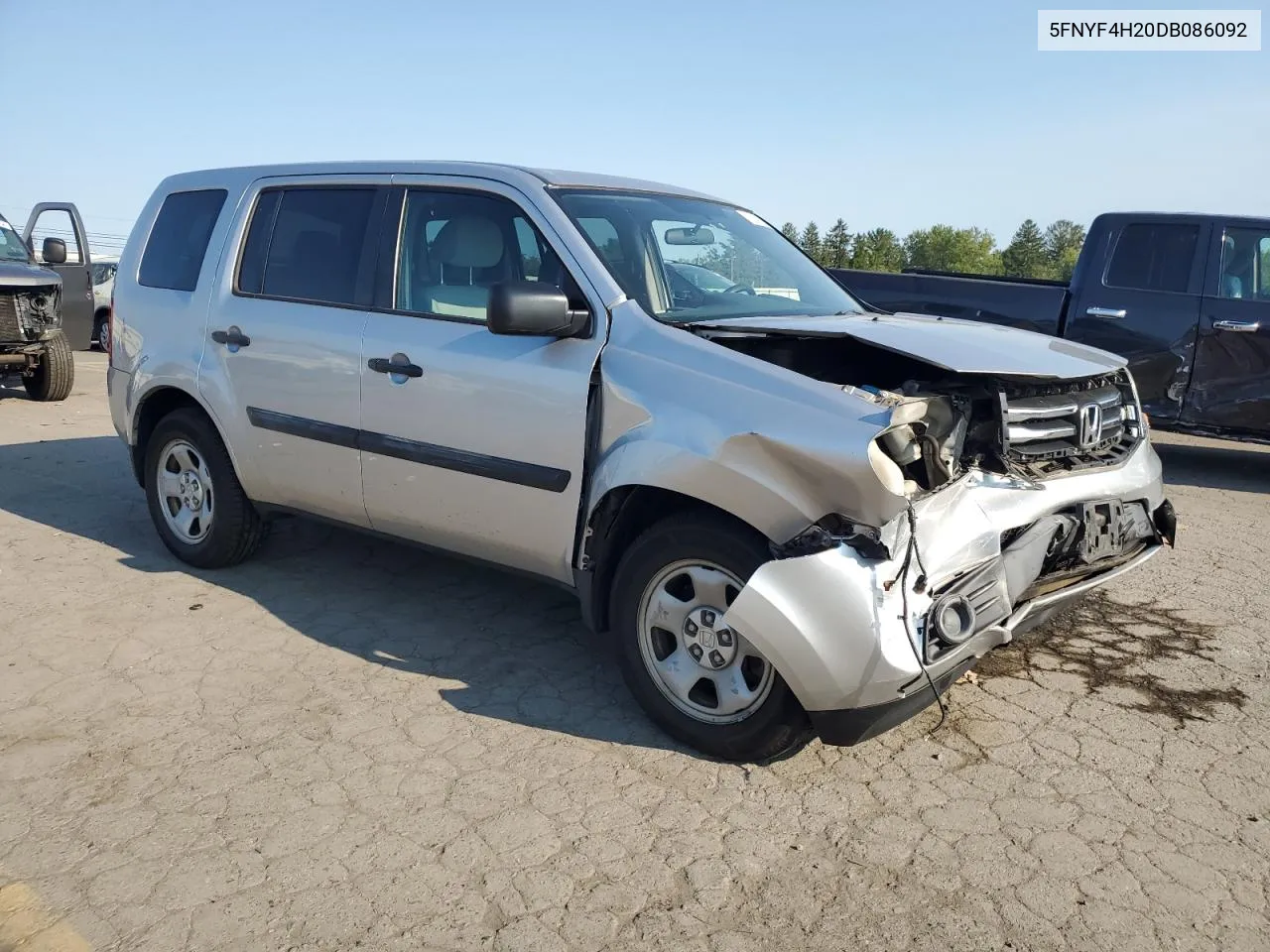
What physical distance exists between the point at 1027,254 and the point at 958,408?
92323 mm

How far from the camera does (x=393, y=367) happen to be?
4.21 metres

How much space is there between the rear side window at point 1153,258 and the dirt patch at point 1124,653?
13.6 feet

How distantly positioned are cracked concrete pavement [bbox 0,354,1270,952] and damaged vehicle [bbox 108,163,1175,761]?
0.37 m

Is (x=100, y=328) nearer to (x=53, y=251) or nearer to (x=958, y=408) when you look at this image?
(x=53, y=251)

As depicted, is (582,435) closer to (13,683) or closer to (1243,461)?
(13,683)

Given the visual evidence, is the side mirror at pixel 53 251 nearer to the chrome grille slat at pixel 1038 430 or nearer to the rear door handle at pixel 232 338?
the rear door handle at pixel 232 338

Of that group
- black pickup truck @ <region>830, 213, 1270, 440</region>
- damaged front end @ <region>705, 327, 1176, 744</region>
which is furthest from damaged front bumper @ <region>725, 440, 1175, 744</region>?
black pickup truck @ <region>830, 213, 1270, 440</region>

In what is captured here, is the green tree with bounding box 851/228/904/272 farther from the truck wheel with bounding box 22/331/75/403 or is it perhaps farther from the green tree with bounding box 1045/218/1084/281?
the truck wheel with bounding box 22/331/75/403

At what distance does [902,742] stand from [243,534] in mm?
3291

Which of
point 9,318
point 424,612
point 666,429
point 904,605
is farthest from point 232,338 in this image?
point 9,318

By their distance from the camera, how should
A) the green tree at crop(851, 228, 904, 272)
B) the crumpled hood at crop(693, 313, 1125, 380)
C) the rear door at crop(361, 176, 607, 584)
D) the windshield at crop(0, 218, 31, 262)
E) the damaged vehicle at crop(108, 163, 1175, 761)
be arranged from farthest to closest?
the green tree at crop(851, 228, 904, 272)
the windshield at crop(0, 218, 31, 262)
the rear door at crop(361, 176, 607, 584)
the crumpled hood at crop(693, 313, 1125, 380)
the damaged vehicle at crop(108, 163, 1175, 761)

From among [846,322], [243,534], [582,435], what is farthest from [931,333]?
[243,534]

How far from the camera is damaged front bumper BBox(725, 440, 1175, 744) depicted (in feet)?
9.89

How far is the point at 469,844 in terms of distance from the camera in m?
2.97
